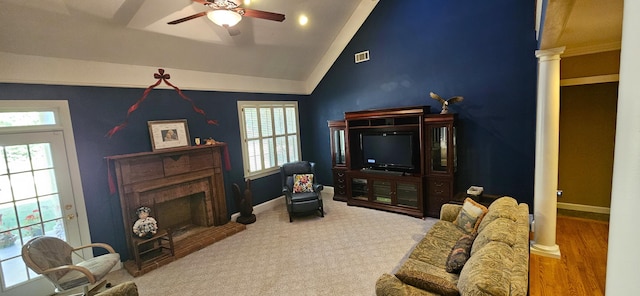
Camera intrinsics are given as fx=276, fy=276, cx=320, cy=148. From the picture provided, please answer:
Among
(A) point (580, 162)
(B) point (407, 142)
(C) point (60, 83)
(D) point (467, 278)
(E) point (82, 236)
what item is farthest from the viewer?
(B) point (407, 142)

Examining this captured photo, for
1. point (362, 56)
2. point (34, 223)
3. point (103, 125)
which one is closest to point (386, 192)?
point (362, 56)

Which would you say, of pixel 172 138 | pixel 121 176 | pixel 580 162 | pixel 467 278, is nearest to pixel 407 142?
pixel 580 162

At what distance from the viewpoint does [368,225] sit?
4.68 metres

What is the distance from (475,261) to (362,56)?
471cm

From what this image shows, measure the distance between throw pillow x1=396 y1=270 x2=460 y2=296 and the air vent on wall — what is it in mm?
4605

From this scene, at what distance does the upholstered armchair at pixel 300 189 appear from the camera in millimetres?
5004

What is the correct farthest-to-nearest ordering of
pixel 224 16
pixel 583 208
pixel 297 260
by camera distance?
1. pixel 583 208
2. pixel 297 260
3. pixel 224 16

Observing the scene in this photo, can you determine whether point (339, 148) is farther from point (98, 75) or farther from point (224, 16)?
point (98, 75)

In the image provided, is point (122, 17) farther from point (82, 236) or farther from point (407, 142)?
point (407, 142)

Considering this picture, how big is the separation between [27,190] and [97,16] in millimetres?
2129

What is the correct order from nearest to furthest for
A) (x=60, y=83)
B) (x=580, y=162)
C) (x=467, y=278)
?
1. (x=467, y=278)
2. (x=60, y=83)
3. (x=580, y=162)

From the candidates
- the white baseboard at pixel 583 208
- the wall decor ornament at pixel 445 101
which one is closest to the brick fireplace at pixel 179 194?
the wall decor ornament at pixel 445 101

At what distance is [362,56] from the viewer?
19.1 ft

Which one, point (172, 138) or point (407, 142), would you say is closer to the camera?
point (172, 138)
